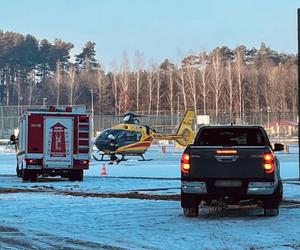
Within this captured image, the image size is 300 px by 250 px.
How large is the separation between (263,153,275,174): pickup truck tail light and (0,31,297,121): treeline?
8762cm

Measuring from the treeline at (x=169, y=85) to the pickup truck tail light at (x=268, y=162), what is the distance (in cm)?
8762

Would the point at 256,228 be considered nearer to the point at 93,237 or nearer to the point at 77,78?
the point at 93,237

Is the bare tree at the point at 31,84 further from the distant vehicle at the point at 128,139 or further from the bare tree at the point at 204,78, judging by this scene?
the distant vehicle at the point at 128,139

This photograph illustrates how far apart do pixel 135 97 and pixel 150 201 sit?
3949 inches

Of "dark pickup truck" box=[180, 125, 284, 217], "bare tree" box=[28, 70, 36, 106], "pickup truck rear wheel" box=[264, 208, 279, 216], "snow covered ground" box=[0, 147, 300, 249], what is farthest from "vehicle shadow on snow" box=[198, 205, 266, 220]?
"bare tree" box=[28, 70, 36, 106]

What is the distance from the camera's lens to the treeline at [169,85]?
112 m

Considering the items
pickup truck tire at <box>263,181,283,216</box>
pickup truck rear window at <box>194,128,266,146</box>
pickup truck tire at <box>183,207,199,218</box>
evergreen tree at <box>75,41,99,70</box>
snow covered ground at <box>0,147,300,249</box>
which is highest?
evergreen tree at <box>75,41,99,70</box>

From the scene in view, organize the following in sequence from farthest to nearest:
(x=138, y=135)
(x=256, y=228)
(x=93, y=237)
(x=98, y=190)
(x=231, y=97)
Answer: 1. (x=231, y=97)
2. (x=138, y=135)
3. (x=98, y=190)
4. (x=256, y=228)
5. (x=93, y=237)

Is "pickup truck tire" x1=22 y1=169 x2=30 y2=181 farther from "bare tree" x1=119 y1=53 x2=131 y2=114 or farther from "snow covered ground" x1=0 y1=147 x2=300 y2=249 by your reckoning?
"bare tree" x1=119 y1=53 x2=131 y2=114

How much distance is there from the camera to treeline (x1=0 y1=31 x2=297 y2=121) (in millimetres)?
112375

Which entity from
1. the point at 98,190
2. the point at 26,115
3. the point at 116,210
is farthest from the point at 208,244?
the point at 26,115

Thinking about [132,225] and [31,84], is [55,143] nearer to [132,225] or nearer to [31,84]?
[132,225]

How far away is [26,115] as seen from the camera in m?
25.1

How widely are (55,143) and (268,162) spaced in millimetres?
13997
